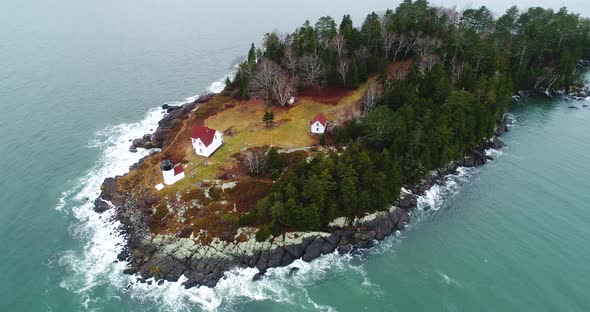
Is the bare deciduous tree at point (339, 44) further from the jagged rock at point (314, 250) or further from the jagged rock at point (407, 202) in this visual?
the jagged rock at point (314, 250)

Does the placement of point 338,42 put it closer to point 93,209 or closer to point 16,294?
point 93,209

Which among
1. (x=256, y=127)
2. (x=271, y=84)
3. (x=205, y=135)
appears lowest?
(x=256, y=127)

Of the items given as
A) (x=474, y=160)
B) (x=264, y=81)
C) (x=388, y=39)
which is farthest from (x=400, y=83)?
(x=264, y=81)

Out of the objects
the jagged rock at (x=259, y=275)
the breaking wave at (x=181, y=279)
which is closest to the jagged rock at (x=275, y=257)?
the breaking wave at (x=181, y=279)

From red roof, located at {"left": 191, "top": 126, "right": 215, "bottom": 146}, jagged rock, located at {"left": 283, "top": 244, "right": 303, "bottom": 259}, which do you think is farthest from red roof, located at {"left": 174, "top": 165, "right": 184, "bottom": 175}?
jagged rock, located at {"left": 283, "top": 244, "right": 303, "bottom": 259}

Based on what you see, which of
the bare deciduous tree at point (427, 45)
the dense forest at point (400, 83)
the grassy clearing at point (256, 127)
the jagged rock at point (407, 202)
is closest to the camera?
the dense forest at point (400, 83)

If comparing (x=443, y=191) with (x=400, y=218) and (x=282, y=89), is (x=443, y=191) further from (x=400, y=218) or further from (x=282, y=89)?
(x=282, y=89)
